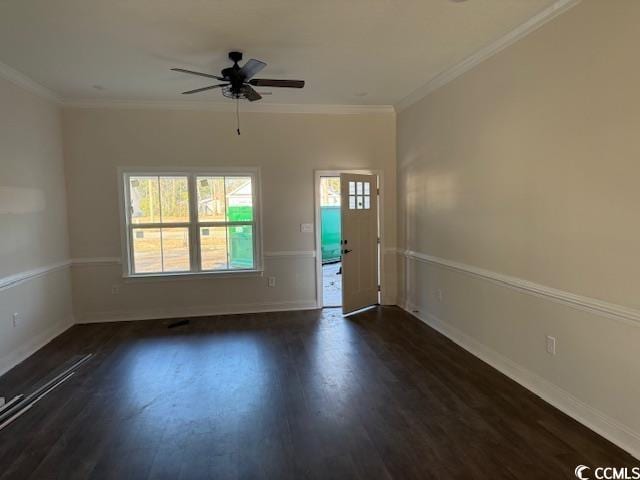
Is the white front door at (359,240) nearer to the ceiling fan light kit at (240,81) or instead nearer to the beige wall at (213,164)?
the beige wall at (213,164)

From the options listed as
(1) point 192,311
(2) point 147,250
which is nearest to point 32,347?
(2) point 147,250

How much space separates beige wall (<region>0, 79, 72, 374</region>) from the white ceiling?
0.49 meters

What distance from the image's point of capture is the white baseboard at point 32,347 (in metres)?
3.62

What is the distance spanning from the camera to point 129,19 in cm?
280

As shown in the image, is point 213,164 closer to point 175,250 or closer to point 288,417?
point 175,250

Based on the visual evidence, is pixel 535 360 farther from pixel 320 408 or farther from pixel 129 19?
pixel 129 19

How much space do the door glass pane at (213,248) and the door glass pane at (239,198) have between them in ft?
0.85

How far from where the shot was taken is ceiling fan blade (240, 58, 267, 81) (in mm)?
2941

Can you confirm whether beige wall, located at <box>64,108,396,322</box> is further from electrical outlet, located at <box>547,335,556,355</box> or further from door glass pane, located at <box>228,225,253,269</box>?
electrical outlet, located at <box>547,335,556,355</box>

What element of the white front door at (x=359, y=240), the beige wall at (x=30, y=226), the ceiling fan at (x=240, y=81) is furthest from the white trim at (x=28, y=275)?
the white front door at (x=359, y=240)

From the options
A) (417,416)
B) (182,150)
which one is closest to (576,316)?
(417,416)

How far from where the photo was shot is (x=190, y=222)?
5234mm

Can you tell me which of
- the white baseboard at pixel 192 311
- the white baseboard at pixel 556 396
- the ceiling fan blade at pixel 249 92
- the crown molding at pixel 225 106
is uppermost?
the crown molding at pixel 225 106

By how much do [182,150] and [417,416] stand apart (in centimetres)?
423
